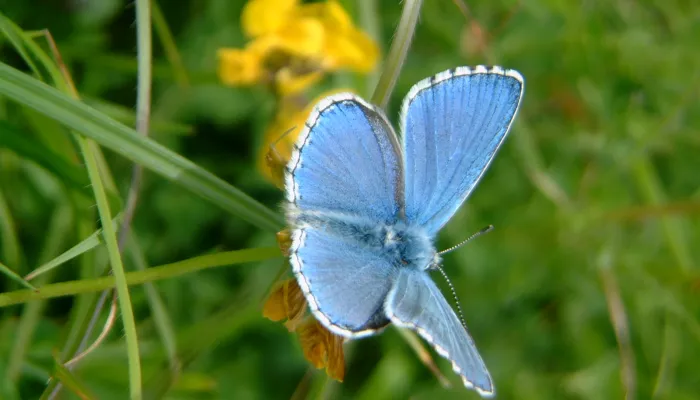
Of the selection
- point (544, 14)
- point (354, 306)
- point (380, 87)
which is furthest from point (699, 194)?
point (354, 306)

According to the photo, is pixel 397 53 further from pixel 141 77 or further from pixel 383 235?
pixel 141 77

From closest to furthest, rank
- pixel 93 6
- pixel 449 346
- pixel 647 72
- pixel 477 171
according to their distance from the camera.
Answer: pixel 449 346 < pixel 477 171 < pixel 93 6 < pixel 647 72

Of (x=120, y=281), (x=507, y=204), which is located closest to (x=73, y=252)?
(x=120, y=281)

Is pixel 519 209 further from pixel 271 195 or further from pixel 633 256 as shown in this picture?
pixel 271 195

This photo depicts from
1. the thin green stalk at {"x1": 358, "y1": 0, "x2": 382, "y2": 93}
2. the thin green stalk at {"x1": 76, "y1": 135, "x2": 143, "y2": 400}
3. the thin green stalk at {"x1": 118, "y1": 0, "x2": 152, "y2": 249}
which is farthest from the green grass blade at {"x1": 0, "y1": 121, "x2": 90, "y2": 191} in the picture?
the thin green stalk at {"x1": 358, "y1": 0, "x2": 382, "y2": 93}

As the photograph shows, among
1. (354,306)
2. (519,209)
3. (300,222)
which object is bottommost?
(519,209)

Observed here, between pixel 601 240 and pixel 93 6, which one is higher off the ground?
pixel 93 6
